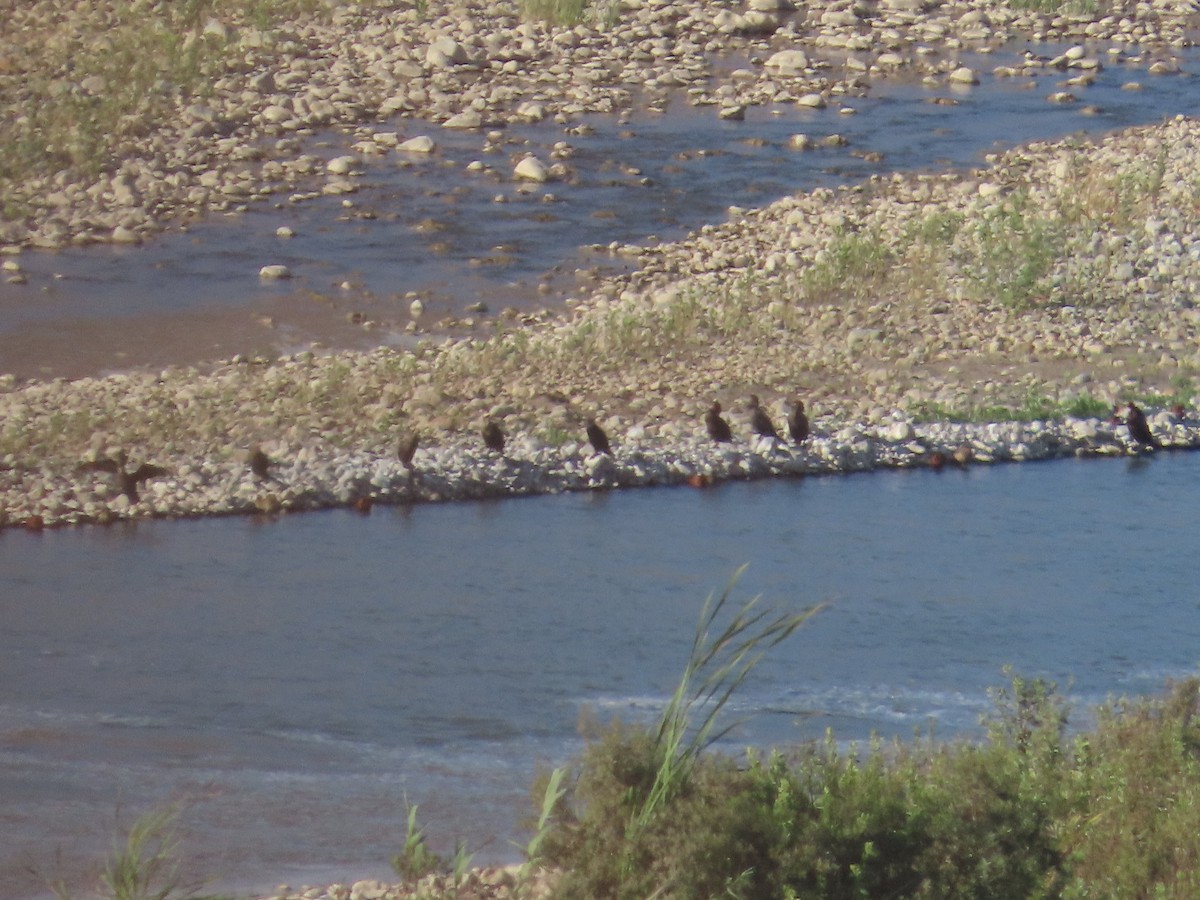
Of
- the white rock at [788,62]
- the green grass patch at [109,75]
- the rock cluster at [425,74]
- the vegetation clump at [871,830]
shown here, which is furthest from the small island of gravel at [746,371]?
the vegetation clump at [871,830]

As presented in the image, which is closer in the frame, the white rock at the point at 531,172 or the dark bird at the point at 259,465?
the dark bird at the point at 259,465

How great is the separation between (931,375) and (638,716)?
7.50m

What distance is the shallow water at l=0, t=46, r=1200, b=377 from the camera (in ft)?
59.8

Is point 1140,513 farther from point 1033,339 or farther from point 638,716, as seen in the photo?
point 638,716

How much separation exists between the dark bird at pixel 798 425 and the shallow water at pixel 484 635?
0.47 meters

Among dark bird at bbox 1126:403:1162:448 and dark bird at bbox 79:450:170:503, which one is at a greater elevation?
dark bird at bbox 79:450:170:503

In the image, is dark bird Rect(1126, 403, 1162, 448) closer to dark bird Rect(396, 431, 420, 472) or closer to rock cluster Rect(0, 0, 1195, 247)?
dark bird Rect(396, 431, 420, 472)

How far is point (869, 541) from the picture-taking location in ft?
42.3

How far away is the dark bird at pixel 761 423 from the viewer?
14359 millimetres

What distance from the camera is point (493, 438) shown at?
13961mm

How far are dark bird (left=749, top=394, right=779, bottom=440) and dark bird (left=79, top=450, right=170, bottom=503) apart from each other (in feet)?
14.3

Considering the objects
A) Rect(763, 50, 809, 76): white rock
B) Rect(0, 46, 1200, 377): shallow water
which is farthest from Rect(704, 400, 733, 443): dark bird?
Rect(763, 50, 809, 76): white rock

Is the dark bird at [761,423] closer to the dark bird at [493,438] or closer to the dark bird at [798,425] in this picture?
the dark bird at [798,425]

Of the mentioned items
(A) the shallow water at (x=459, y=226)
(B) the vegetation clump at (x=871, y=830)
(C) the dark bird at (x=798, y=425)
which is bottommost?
(A) the shallow water at (x=459, y=226)
